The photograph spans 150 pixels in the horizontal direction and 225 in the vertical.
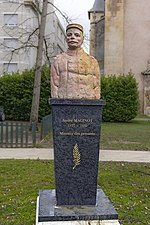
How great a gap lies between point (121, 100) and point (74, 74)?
23.1 metres

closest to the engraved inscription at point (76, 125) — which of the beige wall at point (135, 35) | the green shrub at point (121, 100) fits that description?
the green shrub at point (121, 100)

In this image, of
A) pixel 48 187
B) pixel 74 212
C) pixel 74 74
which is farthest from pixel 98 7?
pixel 74 212

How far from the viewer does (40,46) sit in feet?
64.4

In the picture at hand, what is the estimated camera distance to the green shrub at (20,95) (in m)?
27.4

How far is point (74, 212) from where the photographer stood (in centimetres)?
499

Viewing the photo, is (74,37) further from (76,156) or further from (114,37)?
(114,37)

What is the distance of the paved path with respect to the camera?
11.9 meters

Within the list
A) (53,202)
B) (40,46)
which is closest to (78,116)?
(53,202)

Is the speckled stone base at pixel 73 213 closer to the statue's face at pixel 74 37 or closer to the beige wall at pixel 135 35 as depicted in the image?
the statue's face at pixel 74 37

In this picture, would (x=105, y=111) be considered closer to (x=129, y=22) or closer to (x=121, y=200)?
(x=129, y=22)

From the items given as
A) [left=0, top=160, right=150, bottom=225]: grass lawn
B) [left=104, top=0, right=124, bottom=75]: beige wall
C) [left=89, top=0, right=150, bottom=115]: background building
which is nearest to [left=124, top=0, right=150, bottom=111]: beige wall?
[left=89, top=0, right=150, bottom=115]: background building

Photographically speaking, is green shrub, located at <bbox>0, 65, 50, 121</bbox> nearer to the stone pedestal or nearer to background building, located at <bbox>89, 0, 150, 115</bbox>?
background building, located at <bbox>89, 0, 150, 115</bbox>

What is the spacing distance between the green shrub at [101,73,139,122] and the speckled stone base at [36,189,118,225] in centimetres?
2291

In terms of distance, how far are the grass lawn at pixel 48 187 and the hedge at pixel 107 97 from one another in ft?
56.4
